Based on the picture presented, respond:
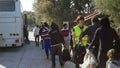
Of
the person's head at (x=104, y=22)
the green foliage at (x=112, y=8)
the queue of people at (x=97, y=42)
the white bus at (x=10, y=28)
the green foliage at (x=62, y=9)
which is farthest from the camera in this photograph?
the green foliage at (x=62, y=9)

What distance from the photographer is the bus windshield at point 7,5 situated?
24.5 metres

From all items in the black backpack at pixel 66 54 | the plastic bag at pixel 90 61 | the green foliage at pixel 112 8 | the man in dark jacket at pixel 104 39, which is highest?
the man in dark jacket at pixel 104 39

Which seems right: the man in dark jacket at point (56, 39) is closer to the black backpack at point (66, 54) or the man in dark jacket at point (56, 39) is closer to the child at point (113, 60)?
the black backpack at point (66, 54)

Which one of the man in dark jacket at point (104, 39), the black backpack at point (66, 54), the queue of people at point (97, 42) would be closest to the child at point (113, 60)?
the queue of people at point (97, 42)

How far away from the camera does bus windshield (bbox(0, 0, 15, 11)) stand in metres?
24.5

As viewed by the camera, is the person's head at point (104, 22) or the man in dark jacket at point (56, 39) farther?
the man in dark jacket at point (56, 39)

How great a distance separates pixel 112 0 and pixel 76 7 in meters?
30.2

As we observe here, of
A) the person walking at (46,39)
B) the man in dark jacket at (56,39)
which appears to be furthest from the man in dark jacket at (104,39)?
the person walking at (46,39)

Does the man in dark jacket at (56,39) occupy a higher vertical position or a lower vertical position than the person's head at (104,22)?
lower

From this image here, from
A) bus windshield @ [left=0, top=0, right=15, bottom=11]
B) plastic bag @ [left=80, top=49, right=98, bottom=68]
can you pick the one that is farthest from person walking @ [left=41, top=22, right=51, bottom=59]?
plastic bag @ [left=80, top=49, right=98, bottom=68]

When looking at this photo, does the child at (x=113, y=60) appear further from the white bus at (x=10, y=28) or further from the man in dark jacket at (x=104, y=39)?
the white bus at (x=10, y=28)

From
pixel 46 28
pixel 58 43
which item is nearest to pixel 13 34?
pixel 46 28

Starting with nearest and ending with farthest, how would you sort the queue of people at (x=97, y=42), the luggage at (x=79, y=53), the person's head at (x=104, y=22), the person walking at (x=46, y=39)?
1. the queue of people at (x=97, y=42)
2. the person's head at (x=104, y=22)
3. the luggage at (x=79, y=53)
4. the person walking at (x=46, y=39)

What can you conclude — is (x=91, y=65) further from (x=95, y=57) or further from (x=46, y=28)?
(x=46, y=28)
